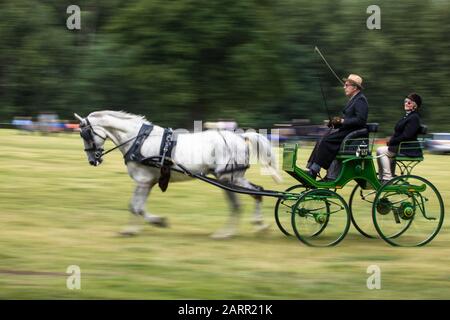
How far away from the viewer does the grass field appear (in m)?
8.50

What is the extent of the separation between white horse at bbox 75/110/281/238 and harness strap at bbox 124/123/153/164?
0.04 metres

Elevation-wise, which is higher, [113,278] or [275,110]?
[275,110]

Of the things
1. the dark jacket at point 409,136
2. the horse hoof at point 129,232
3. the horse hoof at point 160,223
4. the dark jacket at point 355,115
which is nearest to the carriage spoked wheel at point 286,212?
the dark jacket at point 355,115

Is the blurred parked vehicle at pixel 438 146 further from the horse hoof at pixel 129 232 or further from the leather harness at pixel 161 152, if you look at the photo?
the horse hoof at pixel 129 232

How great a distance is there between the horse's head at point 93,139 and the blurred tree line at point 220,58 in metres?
24.8

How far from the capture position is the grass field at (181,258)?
8500 millimetres

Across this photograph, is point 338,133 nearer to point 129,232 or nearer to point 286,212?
point 286,212

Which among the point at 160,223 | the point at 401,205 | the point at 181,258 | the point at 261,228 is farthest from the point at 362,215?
the point at 181,258

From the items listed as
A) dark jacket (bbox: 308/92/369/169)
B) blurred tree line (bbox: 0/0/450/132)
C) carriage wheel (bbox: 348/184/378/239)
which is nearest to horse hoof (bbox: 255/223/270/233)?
carriage wheel (bbox: 348/184/378/239)

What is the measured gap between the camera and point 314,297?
8.35m
